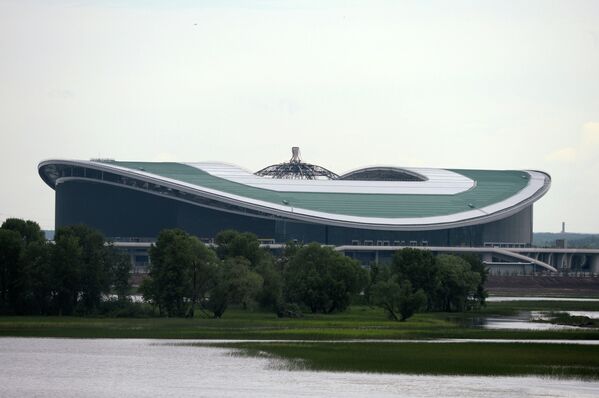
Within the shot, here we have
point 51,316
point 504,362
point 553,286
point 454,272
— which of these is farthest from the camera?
point 553,286

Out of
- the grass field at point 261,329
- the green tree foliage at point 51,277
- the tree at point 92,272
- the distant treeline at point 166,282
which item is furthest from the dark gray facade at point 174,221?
the green tree foliage at point 51,277

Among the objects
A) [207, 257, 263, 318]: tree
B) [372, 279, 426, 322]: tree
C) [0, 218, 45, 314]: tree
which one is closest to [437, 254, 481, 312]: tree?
[372, 279, 426, 322]: tree

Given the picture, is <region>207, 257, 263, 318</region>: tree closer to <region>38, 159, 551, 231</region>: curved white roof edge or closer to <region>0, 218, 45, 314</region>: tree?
<region>0, 218, 45, 314</region>: tree

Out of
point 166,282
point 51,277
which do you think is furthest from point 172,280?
point 51,277

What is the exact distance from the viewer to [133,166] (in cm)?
16262

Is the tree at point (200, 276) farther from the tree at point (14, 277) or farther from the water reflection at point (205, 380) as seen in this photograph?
the water reflection at point (205, 380)

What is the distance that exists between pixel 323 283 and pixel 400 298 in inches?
309

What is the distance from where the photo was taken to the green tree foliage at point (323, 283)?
94.9m

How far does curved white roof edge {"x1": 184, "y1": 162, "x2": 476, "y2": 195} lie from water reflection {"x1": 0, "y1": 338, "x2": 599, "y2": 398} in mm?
102654

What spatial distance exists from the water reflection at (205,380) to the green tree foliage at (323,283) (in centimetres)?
3098

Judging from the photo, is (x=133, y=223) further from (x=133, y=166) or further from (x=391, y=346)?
(x=391, y=346)

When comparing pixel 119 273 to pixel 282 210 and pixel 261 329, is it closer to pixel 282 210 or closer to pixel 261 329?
pixel 261 329

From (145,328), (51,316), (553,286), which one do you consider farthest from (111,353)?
(553,286)

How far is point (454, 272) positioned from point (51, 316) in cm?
3067
